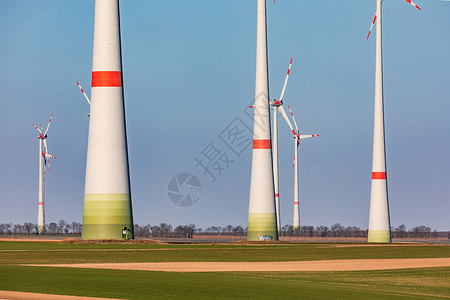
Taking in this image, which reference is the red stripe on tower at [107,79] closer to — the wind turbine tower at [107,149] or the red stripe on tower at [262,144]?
the wind turbine tower at [107,149]

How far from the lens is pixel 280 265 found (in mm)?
62656

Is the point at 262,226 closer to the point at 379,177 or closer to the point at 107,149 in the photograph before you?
the point at 379,177

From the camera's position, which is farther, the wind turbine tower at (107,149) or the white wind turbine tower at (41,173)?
the white wind turbine tower at (41,173)

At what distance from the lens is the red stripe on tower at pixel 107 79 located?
3349 inches

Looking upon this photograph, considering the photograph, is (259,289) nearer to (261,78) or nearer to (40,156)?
(261,78)

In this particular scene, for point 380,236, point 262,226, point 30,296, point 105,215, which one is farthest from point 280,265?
point 380,236

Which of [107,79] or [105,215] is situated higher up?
[107,79]

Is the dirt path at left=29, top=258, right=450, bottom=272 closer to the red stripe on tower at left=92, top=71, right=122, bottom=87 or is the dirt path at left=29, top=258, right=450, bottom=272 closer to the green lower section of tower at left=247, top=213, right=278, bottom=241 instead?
the red stripe on tower at left=92, top=71, right=122, bottom=87

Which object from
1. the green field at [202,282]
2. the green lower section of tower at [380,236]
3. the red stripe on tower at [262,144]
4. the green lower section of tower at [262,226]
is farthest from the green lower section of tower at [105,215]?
the green lower section of tower at [380,236]

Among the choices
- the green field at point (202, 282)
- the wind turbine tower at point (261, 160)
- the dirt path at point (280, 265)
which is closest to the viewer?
the green field at point (202, 282)

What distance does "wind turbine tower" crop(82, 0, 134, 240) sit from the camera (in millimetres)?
84250

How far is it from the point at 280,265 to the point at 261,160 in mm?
42661

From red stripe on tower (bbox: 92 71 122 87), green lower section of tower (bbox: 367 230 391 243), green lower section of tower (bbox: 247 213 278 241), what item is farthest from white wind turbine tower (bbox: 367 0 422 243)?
red stripe on tower (bbox: 92 71 122 87)

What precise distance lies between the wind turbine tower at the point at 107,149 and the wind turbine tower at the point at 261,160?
22.8m
